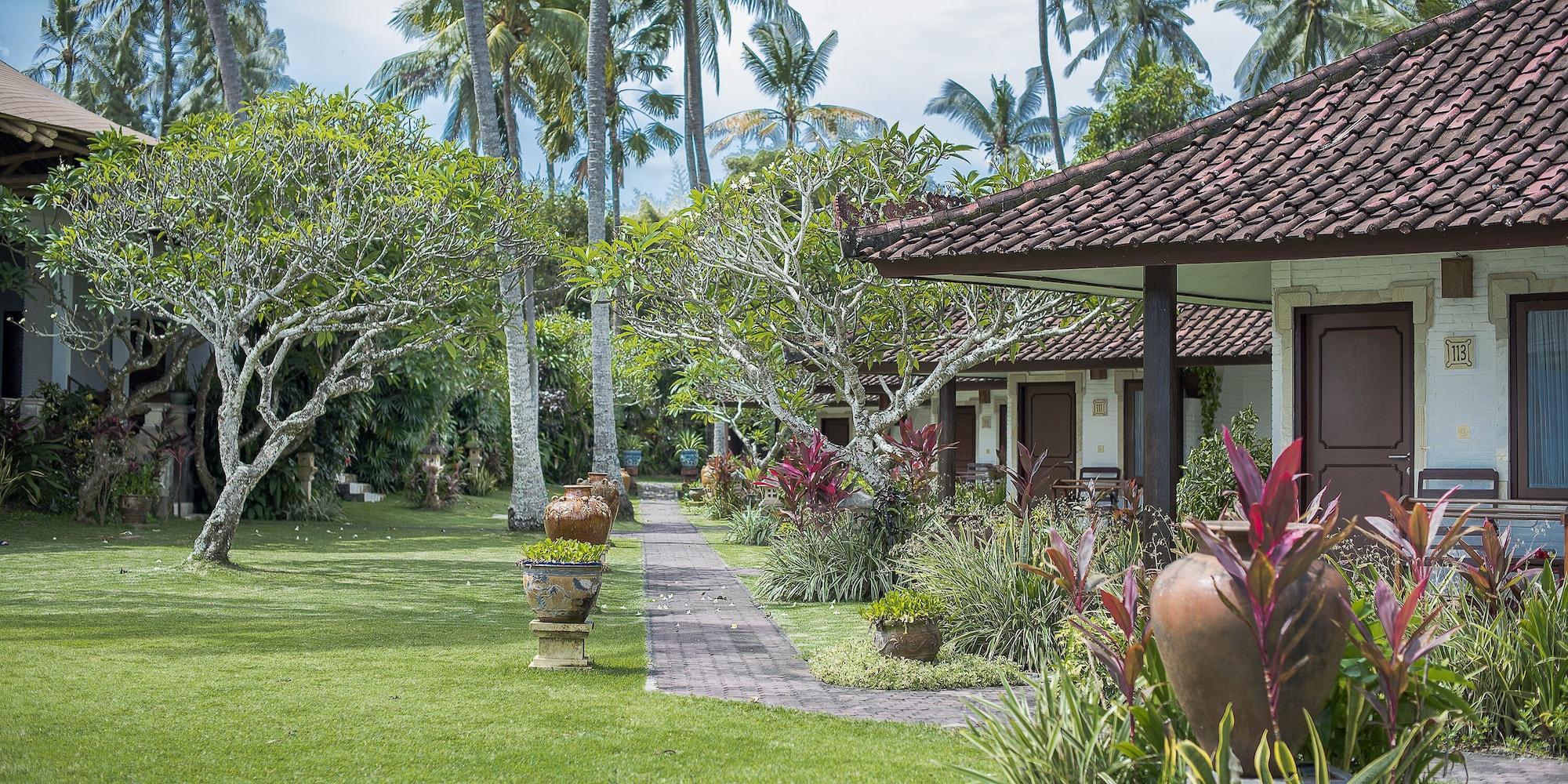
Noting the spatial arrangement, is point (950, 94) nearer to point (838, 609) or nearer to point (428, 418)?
point (428, 418)

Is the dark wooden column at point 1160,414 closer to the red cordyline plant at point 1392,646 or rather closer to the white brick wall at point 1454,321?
the white brick wall at point 1454,321

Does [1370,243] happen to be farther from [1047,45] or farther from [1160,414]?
[1047,45]

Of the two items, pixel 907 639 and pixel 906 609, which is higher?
pixel 906 609

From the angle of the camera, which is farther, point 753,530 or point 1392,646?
point 753,530

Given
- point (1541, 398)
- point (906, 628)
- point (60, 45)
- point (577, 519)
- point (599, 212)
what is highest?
point (60, 45)

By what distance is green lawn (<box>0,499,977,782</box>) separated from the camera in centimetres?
616

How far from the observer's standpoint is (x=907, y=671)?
8695 mm

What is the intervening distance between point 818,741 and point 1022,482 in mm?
5594

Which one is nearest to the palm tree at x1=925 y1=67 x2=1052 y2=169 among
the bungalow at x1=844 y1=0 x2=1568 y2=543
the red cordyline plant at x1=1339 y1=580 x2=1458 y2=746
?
the bungalow at x1=844 y1=0 x2=1568 y2=543

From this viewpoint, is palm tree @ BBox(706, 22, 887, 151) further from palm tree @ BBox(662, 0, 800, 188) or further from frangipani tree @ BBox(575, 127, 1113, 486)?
frangipani tree @ BBox(575, 127, 1113, 486)

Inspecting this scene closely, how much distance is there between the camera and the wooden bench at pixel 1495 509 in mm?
9039

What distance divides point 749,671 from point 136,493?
43.2 feet

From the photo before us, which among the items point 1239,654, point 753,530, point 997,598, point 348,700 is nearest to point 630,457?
point 753,530

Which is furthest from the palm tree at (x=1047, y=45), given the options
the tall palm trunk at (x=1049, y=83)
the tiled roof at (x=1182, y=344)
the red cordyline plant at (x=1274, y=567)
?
the red cordyline plant at (x=1274, y=567)
